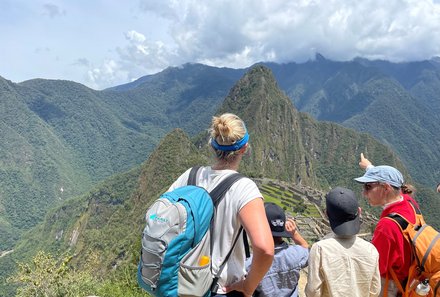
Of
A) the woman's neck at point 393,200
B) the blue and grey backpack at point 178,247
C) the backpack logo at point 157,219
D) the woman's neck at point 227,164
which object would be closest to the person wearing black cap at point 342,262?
the woman's neck at point 393,200

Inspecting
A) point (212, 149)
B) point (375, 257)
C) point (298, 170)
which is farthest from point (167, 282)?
point (298, 170)

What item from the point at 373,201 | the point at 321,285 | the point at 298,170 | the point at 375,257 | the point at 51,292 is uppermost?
the point at 373,201

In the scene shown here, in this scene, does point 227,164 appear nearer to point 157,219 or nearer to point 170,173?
point 157,219

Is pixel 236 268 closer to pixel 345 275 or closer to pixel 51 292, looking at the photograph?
pixel 345 275

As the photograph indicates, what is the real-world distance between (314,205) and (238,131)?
79652 millimetres

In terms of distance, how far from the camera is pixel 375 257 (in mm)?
4551

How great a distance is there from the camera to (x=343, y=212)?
4.41m

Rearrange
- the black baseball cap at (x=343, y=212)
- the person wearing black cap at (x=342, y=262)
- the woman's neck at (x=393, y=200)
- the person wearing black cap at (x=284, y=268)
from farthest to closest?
the woman's neck at (x=393, y=200)
the person wearing black cap at (x=284, y=268)
the person wearing black cap at (x=342, y=262)
the black baseball cap at (x=343, y=212)

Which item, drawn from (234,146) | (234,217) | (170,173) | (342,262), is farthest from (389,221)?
(170,173)

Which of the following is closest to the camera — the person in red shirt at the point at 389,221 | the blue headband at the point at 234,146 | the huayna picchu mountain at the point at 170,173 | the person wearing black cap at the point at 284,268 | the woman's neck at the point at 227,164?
the blue headband at the point at 234,146

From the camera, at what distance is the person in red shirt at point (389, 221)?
461 cm

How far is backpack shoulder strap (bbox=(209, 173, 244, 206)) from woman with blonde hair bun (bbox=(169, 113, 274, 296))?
0.12ft

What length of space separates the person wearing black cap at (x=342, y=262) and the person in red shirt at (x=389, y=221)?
7.7 inches

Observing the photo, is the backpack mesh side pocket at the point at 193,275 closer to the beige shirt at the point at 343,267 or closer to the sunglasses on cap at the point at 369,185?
the beige shirt at the point at 343,267
